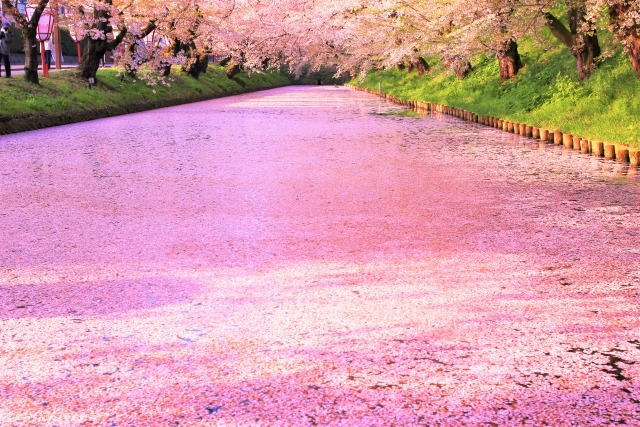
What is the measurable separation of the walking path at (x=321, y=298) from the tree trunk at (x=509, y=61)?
11.8 metres

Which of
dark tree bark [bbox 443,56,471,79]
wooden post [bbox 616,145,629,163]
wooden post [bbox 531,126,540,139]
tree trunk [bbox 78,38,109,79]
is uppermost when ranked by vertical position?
tree trunk [bbox 78,38,109,79]

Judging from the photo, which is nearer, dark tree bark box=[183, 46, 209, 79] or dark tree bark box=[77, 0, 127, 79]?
dark tree bark box=[77, 0, 127, 79]

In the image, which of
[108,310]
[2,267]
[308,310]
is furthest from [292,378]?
[2,267]

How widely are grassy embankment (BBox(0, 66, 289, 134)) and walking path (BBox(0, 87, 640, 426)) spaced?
293 inches

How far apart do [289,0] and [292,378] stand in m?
42.0

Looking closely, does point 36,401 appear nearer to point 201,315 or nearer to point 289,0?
point 201,315

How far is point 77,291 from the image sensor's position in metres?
4.49

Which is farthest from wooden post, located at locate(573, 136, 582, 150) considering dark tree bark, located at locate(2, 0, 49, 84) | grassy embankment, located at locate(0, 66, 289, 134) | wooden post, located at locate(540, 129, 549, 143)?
dark tree bark, located at locate(2, 0, 49, 84)

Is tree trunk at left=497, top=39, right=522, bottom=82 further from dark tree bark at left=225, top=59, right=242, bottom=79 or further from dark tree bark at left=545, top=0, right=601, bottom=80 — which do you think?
dark tree bark at left=225, top=59, right=242, bottom=79

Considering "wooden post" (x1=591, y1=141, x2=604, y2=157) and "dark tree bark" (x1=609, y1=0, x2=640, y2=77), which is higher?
"dark tree bark" (x1=609, y1=0, x2=640, y2=77)

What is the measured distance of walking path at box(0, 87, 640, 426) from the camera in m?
2.98

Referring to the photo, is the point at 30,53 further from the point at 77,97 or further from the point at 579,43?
Result: the point at 579,43

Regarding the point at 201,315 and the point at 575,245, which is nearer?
the point at 201,315

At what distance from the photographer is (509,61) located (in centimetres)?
2080
